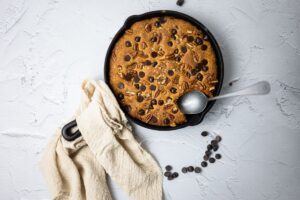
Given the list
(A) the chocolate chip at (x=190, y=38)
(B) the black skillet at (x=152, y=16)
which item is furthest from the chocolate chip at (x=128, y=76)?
(A) the chocolate chip at (x=190, y=38)

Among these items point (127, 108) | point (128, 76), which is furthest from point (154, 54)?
point (127, 108)

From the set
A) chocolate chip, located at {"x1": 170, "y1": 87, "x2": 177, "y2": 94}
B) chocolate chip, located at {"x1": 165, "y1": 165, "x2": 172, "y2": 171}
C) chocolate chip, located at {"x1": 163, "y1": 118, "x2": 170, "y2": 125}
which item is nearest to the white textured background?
chocolate chip, located at {"x1": 165, "y1": 165, "x2": 172, "y2": 171}

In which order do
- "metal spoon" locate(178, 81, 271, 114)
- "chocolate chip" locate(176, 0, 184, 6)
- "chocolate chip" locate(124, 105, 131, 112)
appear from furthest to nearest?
Result: "chocolate chip" locate(176, 0, 184, 6)
"chocolate chip" locate(124, 105, 131, 112)
"metal spoon" locate(178, 81, 271, 114)

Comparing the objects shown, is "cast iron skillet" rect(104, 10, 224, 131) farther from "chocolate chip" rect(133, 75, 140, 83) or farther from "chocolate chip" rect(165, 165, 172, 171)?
"chocolate chip" rect(165, 165, 172, 171)

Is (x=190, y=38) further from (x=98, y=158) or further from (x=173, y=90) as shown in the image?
(x=98, y=158)

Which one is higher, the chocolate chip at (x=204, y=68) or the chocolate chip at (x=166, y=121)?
the chocolate chip at (x=204, y=68)

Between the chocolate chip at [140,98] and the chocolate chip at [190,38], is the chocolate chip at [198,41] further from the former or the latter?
the chocolate chip at [140,98]
